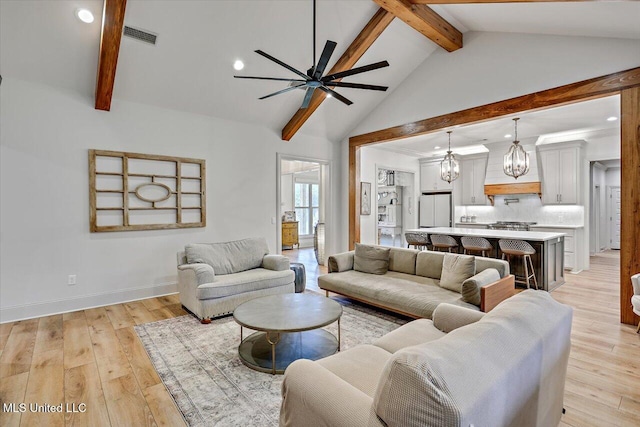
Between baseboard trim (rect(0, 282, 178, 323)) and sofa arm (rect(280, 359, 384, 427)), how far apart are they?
3.88 metres

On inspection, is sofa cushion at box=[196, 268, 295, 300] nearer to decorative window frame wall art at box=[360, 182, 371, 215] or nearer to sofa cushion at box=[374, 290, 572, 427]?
sofa cushion at box=[374, 290, 572, 427]

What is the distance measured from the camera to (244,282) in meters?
3.92

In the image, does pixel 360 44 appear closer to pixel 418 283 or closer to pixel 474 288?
pixel 418 283

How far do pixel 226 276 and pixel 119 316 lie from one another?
1.33 meters

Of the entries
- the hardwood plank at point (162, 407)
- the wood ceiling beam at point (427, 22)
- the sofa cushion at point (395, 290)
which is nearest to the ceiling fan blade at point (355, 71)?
the wood ceiling beam at point (427, 22)

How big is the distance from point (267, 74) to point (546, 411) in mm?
4727

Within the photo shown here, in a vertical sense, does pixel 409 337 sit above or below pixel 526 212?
below

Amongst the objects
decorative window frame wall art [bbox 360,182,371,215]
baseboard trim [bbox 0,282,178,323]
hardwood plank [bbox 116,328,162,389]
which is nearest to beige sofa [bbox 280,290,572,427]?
hardwood plank [bbox 116,328,162,389]

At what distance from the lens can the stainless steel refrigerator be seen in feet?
28.3

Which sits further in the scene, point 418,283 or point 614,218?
point 614,218

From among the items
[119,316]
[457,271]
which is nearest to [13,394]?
[119,316]

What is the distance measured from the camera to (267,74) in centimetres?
469

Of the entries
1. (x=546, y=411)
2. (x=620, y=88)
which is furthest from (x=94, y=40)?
(x=620, y=88)

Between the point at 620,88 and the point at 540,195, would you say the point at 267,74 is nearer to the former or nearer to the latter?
the point at 620,88
